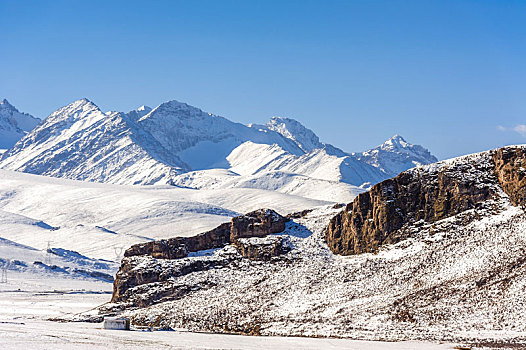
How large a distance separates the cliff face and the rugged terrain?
0.20 m

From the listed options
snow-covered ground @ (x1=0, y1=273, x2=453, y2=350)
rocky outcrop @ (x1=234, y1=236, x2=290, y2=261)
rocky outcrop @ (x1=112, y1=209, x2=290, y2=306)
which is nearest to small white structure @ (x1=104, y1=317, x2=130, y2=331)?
snow-covered ground @ (x1=0, y1=273, x2=453, y2=350)

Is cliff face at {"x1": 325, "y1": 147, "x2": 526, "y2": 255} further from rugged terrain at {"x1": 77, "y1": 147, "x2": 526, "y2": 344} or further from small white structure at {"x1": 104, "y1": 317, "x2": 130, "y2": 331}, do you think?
small white structure at {"x1": 104, "y1": 317, "x2": 130, "y2": 331}

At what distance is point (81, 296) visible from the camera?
163 metres

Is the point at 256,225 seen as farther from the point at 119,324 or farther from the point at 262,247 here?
the point at 119,324

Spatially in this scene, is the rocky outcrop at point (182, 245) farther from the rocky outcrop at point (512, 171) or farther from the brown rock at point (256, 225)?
the rocky outcrop at point (512, 171)

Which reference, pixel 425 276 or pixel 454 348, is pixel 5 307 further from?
pixel 454 348

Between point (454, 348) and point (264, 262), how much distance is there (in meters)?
50.2

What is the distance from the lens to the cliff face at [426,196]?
112 m

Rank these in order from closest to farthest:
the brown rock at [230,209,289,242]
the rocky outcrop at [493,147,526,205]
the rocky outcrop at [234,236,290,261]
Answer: the rocky outcrop at [493,147,526,205] → the rocky outcrop at [234,236,290,261] → the brown rock at [230,209,289,242]

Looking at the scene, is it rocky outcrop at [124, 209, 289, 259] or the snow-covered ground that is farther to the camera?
rocky outcrop at [124, 209, 289, 259]

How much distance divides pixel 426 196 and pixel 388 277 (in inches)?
783

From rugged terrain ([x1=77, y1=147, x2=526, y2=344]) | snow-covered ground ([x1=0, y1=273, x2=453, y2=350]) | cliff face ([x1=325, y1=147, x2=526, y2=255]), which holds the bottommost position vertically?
snow-covered ground ([x1=0, y1=273, x2=453, y2=350])

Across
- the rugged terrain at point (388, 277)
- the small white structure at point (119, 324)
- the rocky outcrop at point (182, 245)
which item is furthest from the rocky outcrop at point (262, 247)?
the small white structure at point (119, 324)

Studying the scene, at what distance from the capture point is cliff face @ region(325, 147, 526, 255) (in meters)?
112
